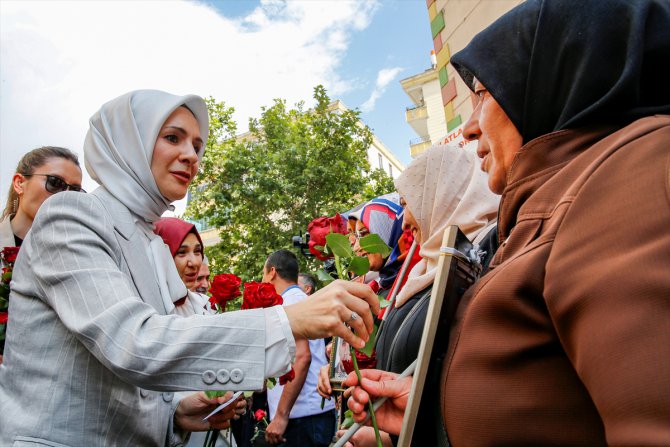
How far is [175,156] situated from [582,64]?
1.66 metres

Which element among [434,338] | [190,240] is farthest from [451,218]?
[190,240]

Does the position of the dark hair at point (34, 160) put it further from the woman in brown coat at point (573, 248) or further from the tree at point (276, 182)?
the tree at point (276, 182)

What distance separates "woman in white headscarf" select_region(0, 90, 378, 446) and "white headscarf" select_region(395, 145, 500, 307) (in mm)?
775

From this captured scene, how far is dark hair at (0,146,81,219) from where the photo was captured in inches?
124

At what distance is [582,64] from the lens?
3.71 feet

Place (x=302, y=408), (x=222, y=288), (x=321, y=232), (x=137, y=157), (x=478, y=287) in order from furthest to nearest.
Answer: (x=302, y=408), (x=222, y=288), (x=137, y=157), (x=321, y=232), (x=478, y=287)

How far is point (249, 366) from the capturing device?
138cm

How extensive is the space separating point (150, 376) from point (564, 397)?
109cm

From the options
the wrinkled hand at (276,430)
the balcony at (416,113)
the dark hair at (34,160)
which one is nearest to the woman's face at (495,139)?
the dark hair at (34,160)

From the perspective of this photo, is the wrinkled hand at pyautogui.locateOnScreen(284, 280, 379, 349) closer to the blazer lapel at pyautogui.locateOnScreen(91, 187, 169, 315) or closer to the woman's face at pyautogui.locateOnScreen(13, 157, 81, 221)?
the blazer lapel at pyautogui.locateOnScreen(91, 187, 169, 315)

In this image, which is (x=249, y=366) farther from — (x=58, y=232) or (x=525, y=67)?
(x=525, y=67)

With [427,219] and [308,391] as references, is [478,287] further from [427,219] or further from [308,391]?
[308,391]

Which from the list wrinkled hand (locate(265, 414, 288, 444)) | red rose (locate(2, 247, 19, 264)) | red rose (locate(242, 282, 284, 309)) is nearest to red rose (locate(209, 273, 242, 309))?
red rose (locate(242, 282, 284, 309))

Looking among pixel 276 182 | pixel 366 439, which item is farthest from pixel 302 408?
pixel 276 182
